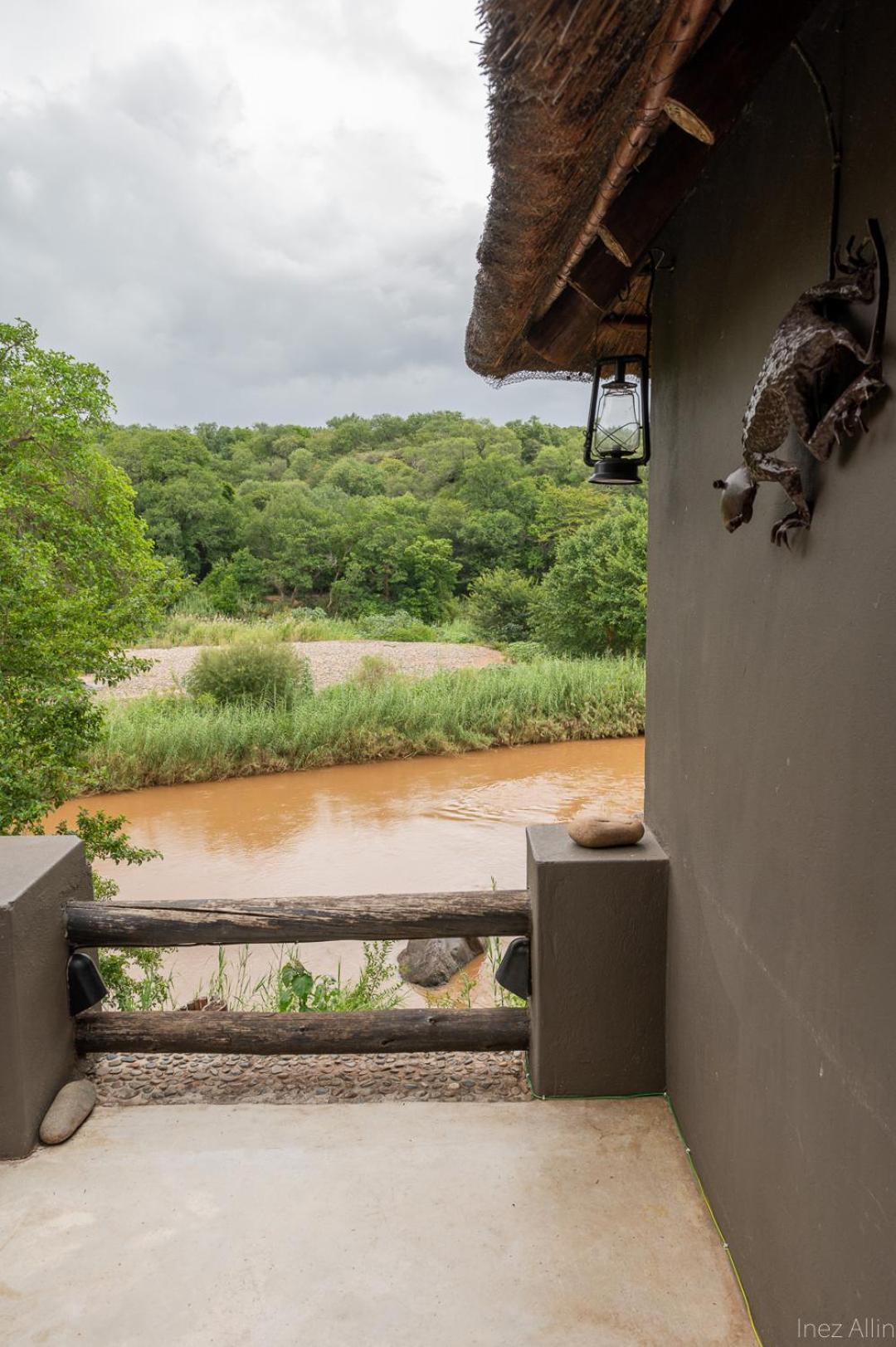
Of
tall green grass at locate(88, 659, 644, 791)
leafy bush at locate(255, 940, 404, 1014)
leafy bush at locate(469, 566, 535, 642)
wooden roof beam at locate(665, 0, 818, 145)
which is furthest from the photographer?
leafy bush at locate(469, 566, 535, 642)

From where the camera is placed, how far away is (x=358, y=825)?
753 cm

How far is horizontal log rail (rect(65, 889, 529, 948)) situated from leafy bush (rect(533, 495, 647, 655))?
11.4m

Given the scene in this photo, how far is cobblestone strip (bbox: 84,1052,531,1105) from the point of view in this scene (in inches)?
91.5

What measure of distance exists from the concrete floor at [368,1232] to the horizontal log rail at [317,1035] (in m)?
0.18

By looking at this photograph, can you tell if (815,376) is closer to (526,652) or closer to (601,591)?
(601,591)

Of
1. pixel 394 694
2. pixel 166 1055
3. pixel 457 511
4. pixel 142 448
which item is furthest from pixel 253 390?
pixel 166 1055

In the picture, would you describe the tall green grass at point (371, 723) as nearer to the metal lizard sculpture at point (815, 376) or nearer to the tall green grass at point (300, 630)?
the tall green grass at point (300, 630)

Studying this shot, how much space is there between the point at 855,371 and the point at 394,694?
31.5ft

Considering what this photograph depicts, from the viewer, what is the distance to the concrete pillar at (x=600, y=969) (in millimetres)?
2189

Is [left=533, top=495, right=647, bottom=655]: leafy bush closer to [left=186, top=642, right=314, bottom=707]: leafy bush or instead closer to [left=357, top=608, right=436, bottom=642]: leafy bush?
[left=357, top=608, right=436, bottom=642]: leafy bush

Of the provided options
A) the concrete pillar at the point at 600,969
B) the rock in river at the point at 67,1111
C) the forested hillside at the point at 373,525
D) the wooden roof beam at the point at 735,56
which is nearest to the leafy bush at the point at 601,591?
the forested hillside at the point at 373,525

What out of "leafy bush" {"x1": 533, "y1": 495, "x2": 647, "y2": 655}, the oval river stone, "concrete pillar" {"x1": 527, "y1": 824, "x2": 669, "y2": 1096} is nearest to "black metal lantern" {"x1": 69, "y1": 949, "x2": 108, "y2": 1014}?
"concrete pillar" {"x1": 527, "y1": 824, "x2": 669, "y2": 1096}

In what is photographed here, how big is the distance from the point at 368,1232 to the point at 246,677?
9.88 m

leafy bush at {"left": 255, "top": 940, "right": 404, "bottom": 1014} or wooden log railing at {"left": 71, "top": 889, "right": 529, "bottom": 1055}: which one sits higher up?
wooden log railing at {"left": 71, "top": 889, "right": 529, "bottom": 1055}
